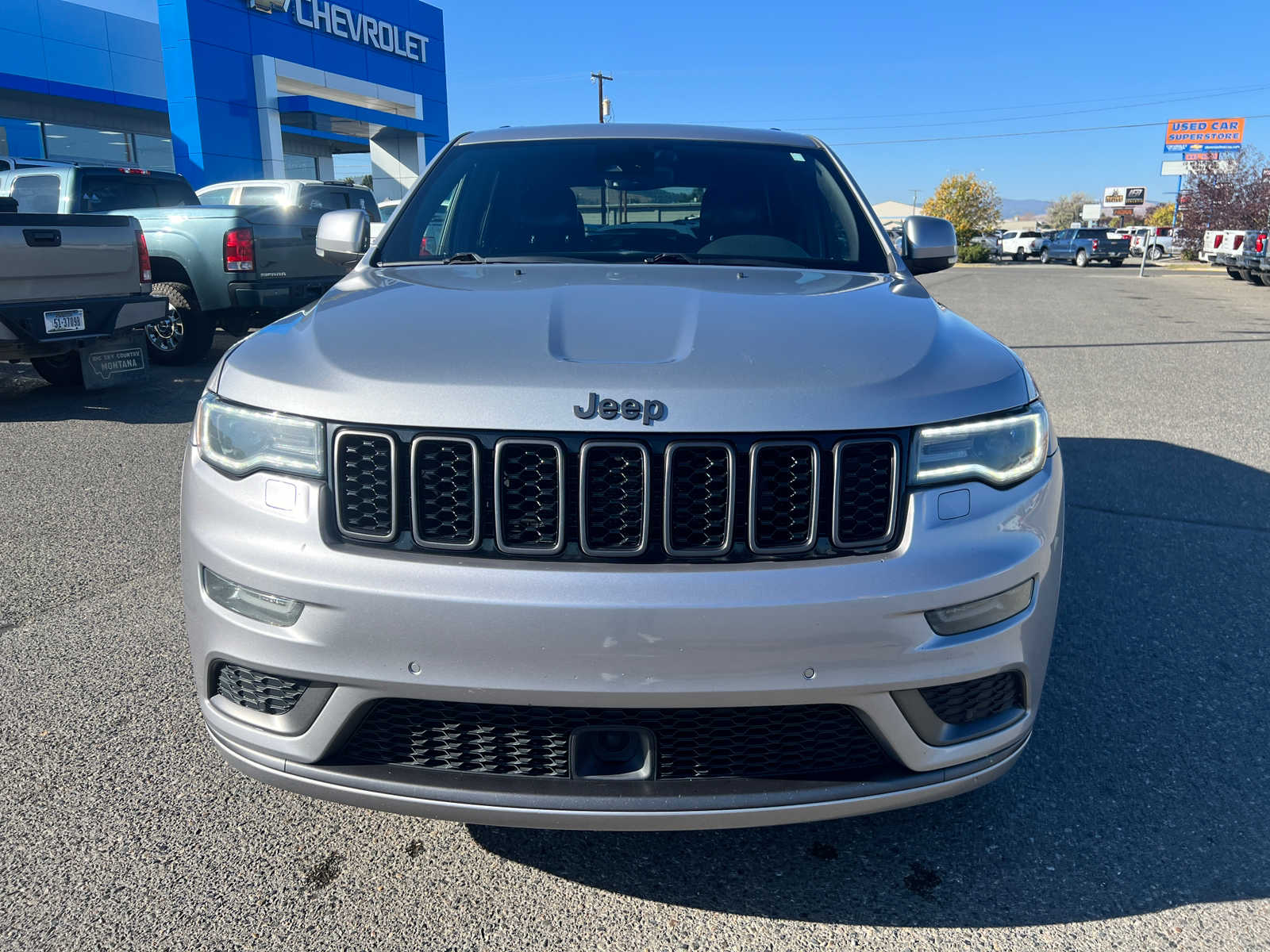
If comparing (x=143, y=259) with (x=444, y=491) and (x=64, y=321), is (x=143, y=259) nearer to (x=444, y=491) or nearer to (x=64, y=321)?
(x=64, y=321)

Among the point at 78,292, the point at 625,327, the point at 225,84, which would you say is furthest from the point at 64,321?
the point at 225,84

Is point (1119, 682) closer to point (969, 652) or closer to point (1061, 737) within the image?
point (1061, 737)

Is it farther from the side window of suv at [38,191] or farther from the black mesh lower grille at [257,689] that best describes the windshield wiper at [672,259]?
the side window of suv at [38,191]

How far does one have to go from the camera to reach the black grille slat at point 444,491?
6.12 feet

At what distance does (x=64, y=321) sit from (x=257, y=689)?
6.23m

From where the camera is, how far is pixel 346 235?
3484mm

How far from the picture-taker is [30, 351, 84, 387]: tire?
26.4ft

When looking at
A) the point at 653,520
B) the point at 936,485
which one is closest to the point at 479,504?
the point at 653,520

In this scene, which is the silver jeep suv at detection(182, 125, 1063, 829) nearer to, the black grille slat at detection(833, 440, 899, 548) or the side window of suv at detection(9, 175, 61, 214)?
the black grille slat at detection(833, 440, 899, 548)

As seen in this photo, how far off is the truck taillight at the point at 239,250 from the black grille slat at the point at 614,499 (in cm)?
792

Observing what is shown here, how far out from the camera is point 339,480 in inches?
75.3

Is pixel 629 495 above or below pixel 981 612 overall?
above

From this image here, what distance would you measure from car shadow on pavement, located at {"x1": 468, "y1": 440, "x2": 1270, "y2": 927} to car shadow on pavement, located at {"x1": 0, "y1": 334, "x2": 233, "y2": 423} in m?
6.06

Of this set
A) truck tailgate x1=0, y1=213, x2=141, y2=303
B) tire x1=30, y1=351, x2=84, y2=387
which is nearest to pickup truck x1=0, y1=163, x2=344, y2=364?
tire x1=30, y1=351, x2=84, y2=387
